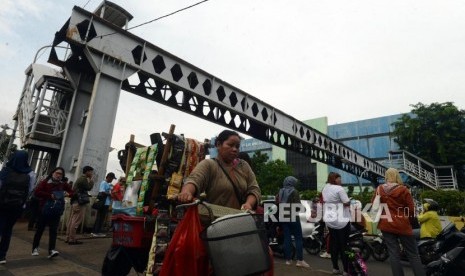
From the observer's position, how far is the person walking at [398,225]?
432cm

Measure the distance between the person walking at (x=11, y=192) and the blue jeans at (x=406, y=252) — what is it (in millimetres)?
5842

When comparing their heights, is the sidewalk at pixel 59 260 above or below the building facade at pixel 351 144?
below

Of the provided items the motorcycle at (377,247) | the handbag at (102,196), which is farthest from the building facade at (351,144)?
the motorcycle at (377,247)

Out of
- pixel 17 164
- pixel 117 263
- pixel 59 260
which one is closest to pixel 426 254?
pixel 117 263

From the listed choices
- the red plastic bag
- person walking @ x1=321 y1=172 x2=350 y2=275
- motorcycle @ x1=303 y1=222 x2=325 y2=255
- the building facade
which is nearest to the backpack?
the red plastic bag

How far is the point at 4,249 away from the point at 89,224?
362 cm

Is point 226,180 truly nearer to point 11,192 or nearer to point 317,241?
point 11,192

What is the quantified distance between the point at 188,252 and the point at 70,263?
13.4 ft

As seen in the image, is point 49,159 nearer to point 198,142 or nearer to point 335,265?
point 198,142

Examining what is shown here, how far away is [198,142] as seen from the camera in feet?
15.9

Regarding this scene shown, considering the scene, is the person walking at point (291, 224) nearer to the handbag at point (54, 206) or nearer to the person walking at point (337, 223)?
the person walking at point (337, 223)

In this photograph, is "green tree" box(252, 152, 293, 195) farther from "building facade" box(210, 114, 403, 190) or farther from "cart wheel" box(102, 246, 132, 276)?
"cart wheel" box(102, 246, 132, 276)

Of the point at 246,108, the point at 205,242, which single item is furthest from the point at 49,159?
the point at 205,242

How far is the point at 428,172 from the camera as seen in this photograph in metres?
27.3
